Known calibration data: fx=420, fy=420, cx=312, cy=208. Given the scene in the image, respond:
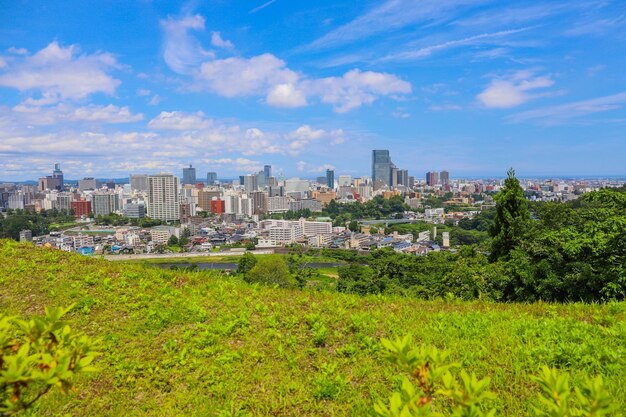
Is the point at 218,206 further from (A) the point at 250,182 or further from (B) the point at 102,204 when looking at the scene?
(A) the point at 250,182

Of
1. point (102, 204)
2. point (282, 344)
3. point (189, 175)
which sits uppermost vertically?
point (189, 175)

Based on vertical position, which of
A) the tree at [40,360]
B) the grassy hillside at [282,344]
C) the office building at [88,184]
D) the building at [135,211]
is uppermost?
the office building at [88,184]

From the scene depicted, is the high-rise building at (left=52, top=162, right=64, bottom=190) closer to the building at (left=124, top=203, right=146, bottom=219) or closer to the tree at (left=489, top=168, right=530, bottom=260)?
the building at (left=124, top=203, right=146, bottom=219)

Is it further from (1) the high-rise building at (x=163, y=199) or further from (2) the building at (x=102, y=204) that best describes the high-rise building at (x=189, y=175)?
(2) the building at (x=102, y=204)

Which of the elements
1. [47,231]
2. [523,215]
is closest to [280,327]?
[523,215]

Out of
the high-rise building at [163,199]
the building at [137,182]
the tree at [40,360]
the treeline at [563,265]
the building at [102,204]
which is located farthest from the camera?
the building at [137,182]

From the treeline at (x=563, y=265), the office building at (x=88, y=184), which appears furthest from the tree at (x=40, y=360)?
the office building at (x=88, y=184)

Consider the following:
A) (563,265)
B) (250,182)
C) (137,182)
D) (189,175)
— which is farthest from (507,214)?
(189,175)
